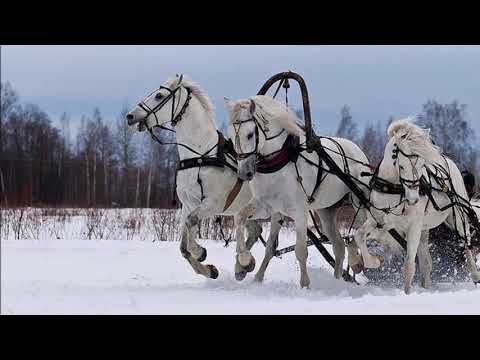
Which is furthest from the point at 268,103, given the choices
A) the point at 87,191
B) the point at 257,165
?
the point at 87,191

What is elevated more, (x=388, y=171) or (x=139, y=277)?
(x=388, y=171)

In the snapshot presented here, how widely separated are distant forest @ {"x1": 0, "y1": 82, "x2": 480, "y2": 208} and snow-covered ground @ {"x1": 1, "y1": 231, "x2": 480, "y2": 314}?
20.8 meters

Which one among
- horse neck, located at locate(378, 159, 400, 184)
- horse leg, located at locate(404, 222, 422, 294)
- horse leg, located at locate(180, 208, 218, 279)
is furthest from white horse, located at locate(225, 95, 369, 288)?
horse leg, located at locate(404, 222, 422, 294)

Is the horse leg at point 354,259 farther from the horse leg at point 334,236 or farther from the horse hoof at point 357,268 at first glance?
the horse leg at point 334,236

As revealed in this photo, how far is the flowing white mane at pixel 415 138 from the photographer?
7027mm

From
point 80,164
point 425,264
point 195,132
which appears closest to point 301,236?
point 195,132

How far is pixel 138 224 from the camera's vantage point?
1509 cm

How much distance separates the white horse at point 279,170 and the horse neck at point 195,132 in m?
0.65

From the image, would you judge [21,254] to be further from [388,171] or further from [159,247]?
[388,171]

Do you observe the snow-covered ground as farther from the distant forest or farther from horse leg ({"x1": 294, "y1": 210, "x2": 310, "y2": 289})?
the distant forest

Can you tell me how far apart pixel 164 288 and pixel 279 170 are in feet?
5.95

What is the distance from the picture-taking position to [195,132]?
7.76 metres

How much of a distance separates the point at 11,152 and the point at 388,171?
3088cm

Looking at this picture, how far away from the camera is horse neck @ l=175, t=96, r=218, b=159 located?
7.70m
